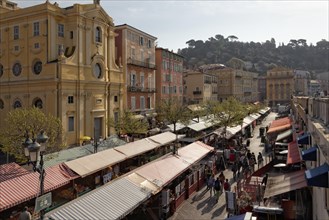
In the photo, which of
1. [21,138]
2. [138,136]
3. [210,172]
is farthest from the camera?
[138,136]

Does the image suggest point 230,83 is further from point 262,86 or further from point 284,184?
point 284,184

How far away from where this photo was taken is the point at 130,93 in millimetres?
43344

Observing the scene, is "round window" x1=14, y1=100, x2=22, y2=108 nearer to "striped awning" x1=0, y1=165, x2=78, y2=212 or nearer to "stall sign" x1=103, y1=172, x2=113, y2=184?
"stall sign" x1=103, y1=172, x2=113, y2=184

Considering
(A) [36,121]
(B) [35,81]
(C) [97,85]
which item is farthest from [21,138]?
(C) [97,85]

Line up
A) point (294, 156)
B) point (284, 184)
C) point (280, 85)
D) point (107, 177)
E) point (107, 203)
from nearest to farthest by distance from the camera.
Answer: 1. point (107, 203)
2. point (284, 184)
3. point (294, 156)
4. point (107, 177)
5. point (280, 85)

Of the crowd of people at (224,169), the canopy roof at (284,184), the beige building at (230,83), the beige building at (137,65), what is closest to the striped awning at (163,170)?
the crowd of people at (224,169)

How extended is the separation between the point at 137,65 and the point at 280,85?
3319 inches

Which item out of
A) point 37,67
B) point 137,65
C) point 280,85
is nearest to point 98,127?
point 37,67

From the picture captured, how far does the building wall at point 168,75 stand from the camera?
5378cm

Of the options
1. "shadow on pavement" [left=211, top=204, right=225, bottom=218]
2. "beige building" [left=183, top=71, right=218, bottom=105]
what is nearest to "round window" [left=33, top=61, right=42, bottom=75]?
"shadow on pavement" [left=211, top=204, right=225, bottom=218]

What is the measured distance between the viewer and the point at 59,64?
97.6ft

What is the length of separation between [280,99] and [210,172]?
103m

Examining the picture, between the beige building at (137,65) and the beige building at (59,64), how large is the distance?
644 centimetres

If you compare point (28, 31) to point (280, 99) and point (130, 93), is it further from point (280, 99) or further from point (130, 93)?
point (280, 99)
